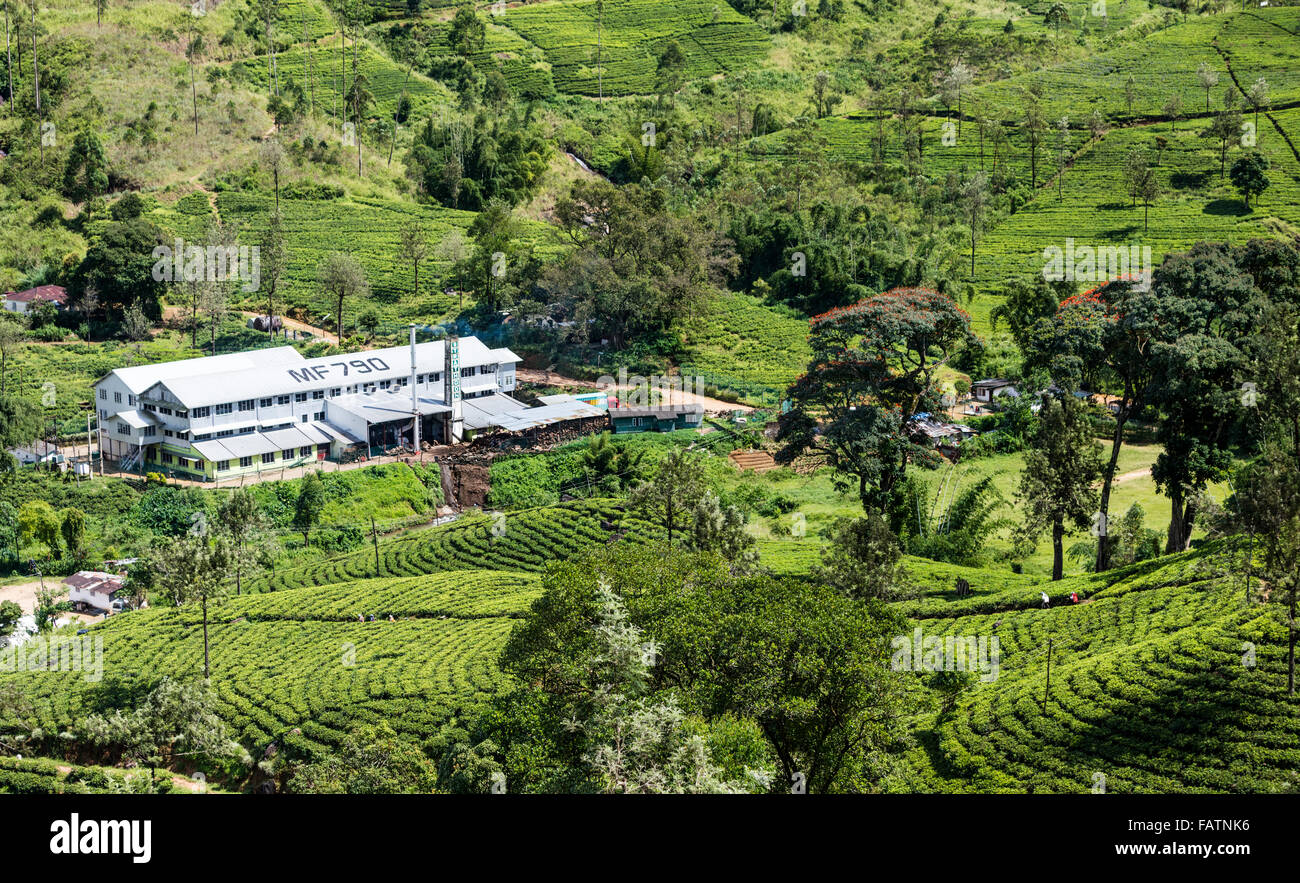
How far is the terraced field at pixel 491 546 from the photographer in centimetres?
5350

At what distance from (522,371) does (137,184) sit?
36.4 meters

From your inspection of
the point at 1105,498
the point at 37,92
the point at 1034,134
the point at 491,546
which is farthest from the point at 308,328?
the point at 1034,134

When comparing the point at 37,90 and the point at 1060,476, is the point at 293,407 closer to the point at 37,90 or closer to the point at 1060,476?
the point at 1060,476

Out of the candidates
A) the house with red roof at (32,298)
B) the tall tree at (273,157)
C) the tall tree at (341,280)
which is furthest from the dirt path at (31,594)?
the tall tree at (273,157)

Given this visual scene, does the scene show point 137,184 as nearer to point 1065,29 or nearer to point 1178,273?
point 1178,273

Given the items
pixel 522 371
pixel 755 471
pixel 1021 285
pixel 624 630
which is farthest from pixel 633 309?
pixel 624 630

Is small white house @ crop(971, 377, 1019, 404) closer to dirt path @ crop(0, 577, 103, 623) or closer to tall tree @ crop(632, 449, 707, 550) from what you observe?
tall tree @ crop(632, 449, 707, 550)

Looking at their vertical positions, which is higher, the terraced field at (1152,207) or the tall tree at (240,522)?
the terraced field at (1152,207)

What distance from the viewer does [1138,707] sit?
1162 inches

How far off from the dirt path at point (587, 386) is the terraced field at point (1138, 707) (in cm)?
3475

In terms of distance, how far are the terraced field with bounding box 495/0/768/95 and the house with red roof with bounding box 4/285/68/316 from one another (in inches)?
2344

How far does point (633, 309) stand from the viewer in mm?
77438

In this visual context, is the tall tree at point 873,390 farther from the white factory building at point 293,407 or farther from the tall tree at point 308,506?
the tall tree at point 308,506

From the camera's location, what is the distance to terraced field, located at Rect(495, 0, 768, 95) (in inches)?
5025
